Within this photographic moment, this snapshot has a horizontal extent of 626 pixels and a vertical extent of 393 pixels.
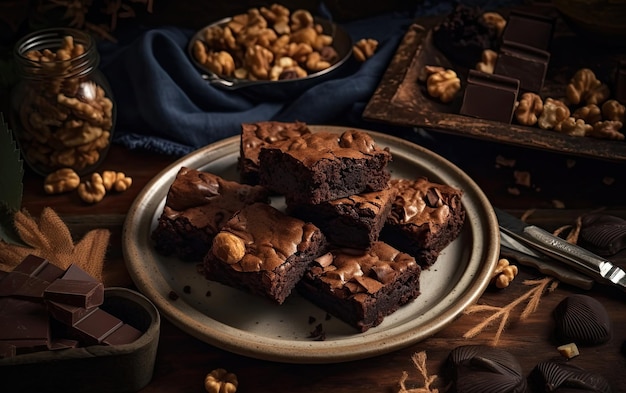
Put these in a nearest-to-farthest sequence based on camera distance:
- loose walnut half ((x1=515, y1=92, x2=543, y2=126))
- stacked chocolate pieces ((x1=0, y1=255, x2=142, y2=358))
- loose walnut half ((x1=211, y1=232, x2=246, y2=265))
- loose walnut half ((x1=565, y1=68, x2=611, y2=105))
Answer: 1. stacked chocolate pieces ((x1=0, y1=255, x2=142, y2=358))
2. loose walnut half ((x1=211, y1=232, x2=246, y2=265))
3. loose walnut half ((x1=515, y1=92, x2=543, y2=126))
4. loose walnut half ((x1=565, y1=68, x2=611, y2=105))

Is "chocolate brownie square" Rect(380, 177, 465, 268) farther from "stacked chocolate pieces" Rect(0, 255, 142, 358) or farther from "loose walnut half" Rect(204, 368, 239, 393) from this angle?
"stacked chocolate pieces" Rect(0, 255, 142, 358)

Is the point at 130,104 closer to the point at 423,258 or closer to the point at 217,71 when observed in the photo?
the point at 217,71

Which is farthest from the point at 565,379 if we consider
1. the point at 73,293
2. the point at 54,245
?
the point at 54,245

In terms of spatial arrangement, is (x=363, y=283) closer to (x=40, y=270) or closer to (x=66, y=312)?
(x=66, y=312)

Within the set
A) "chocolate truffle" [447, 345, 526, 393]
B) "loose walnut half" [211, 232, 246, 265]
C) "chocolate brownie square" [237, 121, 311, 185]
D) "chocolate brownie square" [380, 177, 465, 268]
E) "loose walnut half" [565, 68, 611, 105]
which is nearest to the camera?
"chocolate truffle" [447, 345, 526, 393]

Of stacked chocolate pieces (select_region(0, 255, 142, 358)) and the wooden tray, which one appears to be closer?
stacked chocolate pieces (select_region(0, 255, 142, 358))

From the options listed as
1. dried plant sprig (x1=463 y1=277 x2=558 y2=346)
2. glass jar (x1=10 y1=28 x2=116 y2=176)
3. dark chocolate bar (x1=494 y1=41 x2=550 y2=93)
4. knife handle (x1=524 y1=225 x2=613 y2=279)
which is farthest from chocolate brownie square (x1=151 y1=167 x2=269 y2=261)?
Answer: dark chocolate bar (x1=494 y1=41 x2=550 y2=93)
